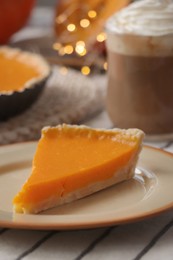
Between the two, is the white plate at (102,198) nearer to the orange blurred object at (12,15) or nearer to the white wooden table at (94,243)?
the white wooden table at (94,243)

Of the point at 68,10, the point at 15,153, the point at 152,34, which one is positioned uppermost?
the point at 152,34

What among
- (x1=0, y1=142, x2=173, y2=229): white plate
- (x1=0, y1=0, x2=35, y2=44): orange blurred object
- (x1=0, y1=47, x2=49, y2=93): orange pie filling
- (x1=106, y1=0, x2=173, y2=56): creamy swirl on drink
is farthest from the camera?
(x1=0, y1=0, x2=35, y2=44): orange blurred object

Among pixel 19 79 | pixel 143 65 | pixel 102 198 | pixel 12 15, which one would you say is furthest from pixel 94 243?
pixel 12 15

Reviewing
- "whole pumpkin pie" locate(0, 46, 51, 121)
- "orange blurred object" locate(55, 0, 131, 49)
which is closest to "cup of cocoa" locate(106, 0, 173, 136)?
"whole pumpkin pie" locate(0, 46, 51, 121)

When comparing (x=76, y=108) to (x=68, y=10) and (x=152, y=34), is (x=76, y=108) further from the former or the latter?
(x=68, y=10)

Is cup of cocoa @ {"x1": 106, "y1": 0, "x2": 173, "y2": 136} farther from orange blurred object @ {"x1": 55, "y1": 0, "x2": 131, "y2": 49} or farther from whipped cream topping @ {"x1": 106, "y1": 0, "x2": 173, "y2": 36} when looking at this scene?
orange blurred object @ {"x1": 55, "y1": 0, "x2": 131, "y2": 49}

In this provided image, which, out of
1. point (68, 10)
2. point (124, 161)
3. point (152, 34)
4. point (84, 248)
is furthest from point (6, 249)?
point (68, 10)

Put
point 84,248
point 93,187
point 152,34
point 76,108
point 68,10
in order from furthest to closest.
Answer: point 68,10 < point 76,108 < point 152,34 < point 93,187 < point 84,248
